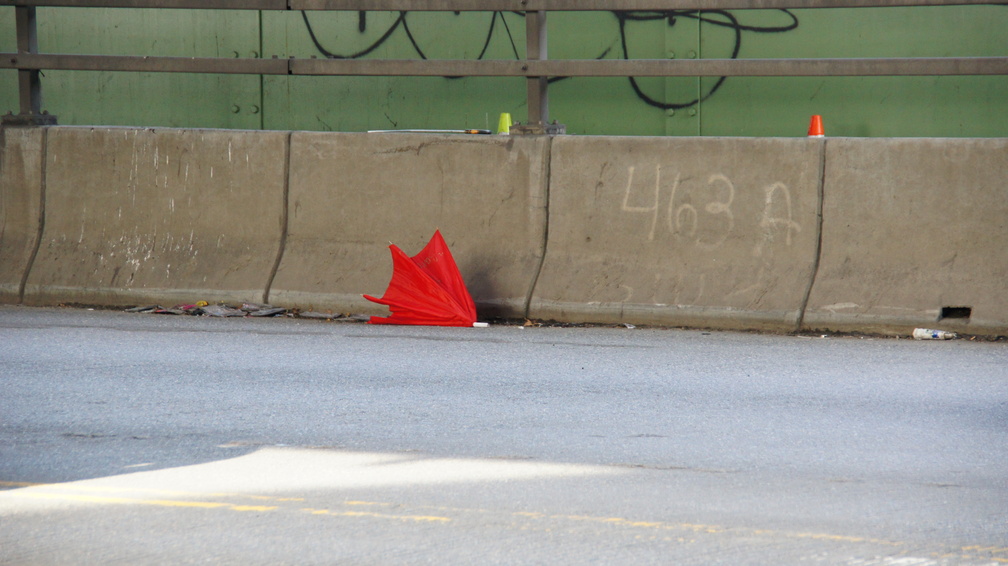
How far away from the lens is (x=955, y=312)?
864cm

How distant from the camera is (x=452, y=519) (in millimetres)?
4613

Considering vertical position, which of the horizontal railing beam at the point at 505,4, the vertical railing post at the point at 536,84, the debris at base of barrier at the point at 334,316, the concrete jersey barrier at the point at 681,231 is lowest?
the debris at base of barrier at the point at 334,316

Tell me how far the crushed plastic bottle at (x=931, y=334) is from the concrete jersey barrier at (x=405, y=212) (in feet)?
8.95

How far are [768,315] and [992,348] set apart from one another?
146 cm

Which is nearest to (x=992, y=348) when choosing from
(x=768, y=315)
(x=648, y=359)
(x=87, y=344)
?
(x=768, y=315)

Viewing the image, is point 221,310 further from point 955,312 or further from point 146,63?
point 955,312

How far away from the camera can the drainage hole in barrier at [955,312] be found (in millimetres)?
8594

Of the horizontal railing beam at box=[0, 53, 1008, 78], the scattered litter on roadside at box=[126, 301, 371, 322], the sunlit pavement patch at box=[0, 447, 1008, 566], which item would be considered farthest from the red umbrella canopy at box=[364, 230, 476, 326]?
the sunlit pavement patch at box=[0, 447, 1008, 566]

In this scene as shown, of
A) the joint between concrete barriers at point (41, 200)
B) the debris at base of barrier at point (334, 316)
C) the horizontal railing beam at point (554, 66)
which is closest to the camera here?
the horizontal railing beam at point (554, 66)

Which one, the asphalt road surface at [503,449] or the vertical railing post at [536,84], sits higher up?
the vertical railing post at [536,84]

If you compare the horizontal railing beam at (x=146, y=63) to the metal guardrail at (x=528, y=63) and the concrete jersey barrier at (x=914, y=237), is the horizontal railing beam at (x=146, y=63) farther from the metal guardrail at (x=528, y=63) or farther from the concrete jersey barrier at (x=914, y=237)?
the concrete jersey barrier at (x=914, y=237)

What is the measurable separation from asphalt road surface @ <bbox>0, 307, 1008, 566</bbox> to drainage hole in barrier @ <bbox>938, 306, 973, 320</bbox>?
0.87 feet

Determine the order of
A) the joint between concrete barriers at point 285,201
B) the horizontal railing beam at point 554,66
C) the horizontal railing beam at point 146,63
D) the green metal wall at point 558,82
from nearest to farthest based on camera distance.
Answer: the horizontal railing beam at point 554,66, the joint between concrete barriers at point 285,201, the horizontal railing beam at point 146,63, the green metal wall at point 558,82

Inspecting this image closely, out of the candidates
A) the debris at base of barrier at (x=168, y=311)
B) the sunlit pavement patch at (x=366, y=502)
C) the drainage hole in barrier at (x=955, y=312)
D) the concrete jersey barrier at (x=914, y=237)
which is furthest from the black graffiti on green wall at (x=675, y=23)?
the sunlit pavement patch at (x=366, y=502)
